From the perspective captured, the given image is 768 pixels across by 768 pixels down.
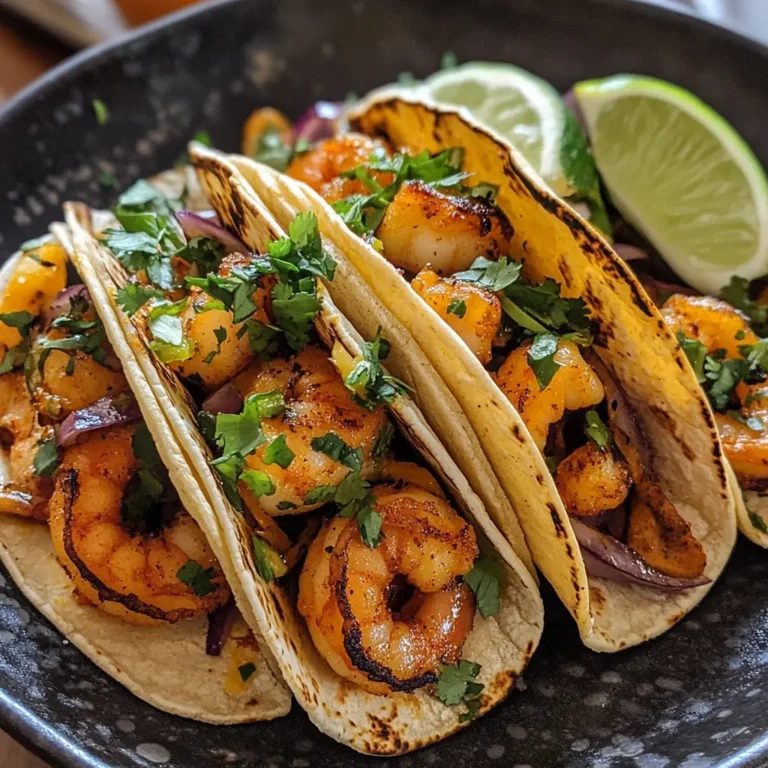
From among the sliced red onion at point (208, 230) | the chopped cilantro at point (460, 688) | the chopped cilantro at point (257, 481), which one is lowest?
the chopped cilantro at point (460, 688)

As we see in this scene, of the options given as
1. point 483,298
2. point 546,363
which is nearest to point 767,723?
point 546,363

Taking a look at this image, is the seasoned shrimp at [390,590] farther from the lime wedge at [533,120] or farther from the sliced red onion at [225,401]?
the lime wedge at [533,120]

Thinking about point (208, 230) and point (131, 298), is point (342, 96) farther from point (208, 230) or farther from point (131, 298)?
point (131, 298)

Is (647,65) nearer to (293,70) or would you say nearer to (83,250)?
(293,70)

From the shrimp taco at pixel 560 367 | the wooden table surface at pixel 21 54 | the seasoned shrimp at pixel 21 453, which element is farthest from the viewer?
the wooden table surface at pixel 21 54

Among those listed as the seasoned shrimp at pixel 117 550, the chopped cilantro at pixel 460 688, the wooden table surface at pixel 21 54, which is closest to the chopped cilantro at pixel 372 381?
the seasoned shrimp at pixel 117 550

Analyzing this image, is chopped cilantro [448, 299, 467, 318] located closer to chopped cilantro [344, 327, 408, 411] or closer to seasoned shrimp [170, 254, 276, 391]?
chopped cilantro [344, 327, 408, 411]

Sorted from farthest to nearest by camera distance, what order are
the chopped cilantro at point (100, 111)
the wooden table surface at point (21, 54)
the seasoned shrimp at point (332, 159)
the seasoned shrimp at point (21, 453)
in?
the wooden table surface at point (21, 54) < the chopped cilantro at point (100, 111) < the seasoned shrimp at point (332, 159) < the seasoned shrimp at point (21, 453)
